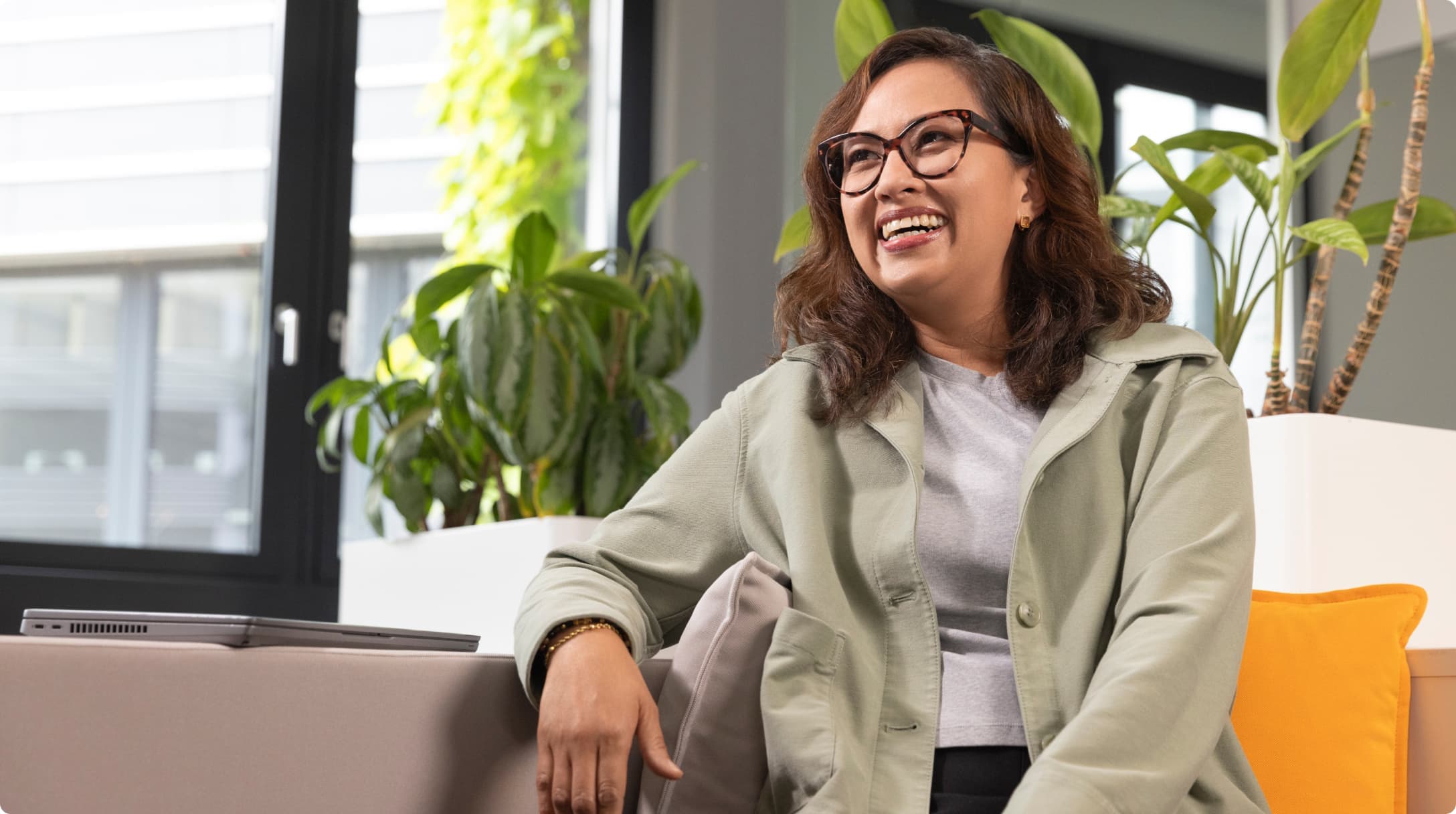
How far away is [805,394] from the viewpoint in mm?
1413

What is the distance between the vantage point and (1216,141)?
82.4 inches

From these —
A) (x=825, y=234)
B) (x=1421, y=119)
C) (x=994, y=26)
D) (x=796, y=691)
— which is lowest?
(x=796, y=691)

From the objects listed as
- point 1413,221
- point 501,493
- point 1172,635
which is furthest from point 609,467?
point 1172,635

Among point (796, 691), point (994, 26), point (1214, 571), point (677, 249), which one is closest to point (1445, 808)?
point (1214, 571)

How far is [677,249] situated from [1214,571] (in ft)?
8.76

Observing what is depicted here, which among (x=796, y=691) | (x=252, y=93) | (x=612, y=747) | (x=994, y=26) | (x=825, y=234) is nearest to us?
(x=612, y=747)

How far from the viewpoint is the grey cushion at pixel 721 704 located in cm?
118

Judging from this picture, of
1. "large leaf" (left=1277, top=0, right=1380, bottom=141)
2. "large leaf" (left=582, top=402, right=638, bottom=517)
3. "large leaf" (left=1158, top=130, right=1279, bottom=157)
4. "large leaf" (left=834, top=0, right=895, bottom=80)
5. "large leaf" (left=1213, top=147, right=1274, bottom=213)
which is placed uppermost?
"large leaf" (left=834, top=0, right=895, bottom=80)

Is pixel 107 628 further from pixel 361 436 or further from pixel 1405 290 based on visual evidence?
pixel 1405 290

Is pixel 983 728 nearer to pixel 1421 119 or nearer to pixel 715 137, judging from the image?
pixel 1421 119

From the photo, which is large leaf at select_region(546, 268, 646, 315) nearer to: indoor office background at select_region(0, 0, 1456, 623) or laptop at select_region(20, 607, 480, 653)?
indoor office background at select_region(0, 0, 1456, 623)

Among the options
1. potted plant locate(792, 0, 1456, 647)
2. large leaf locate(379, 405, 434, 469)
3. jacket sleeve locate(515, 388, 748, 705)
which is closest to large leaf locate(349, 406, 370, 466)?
large leaf locate(379, 405, 434, 469)

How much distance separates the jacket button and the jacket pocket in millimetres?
163

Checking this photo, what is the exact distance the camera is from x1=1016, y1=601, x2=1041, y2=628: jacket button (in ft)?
4.01
